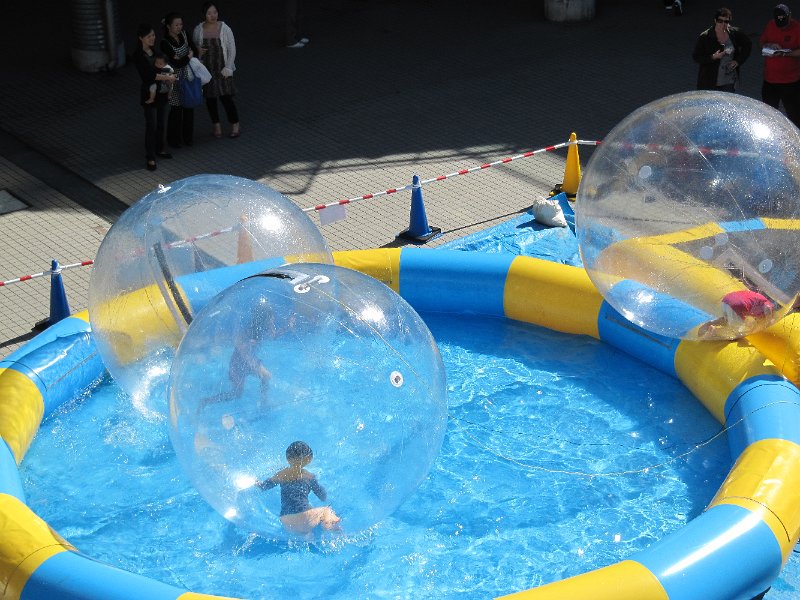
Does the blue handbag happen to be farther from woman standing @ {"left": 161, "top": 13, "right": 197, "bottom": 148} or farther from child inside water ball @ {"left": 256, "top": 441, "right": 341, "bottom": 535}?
child inside water ball @ {"left": 256, "top": 441, "right": 341, "bottom": 535}

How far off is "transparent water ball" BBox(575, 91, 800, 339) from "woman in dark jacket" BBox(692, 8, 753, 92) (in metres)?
4.15

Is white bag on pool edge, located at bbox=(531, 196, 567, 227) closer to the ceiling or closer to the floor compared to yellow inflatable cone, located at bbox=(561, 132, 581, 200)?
closer to the floor

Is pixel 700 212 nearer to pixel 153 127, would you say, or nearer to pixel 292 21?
pixel 153 127

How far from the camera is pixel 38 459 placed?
7.58 metres

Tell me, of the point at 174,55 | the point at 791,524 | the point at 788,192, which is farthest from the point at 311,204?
the point at 791,524

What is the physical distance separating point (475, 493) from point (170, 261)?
2272mm

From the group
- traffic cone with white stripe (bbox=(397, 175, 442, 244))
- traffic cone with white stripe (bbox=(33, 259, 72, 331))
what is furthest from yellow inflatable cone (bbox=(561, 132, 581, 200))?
traffic cone with white stripe (bbox=(33, 259, 72, 331))

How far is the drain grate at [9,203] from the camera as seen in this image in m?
11.0

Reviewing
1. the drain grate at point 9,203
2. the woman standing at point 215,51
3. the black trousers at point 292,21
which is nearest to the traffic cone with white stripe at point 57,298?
the drain grate at point 9,203

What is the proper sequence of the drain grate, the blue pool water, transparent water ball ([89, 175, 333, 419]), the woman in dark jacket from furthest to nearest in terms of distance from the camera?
the woman in dark jacket, the drain grate, transparent water ball ([89, 175, 333, 419]), the blue pool water

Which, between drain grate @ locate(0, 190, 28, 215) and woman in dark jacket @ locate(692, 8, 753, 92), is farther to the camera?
woman in dark jacket @ locate(692, 8, 753, 92)

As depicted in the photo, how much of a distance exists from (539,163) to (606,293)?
4.43 meters

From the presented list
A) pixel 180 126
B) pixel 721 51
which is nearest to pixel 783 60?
pixel 721 51

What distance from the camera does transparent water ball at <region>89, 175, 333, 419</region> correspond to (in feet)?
22.1
